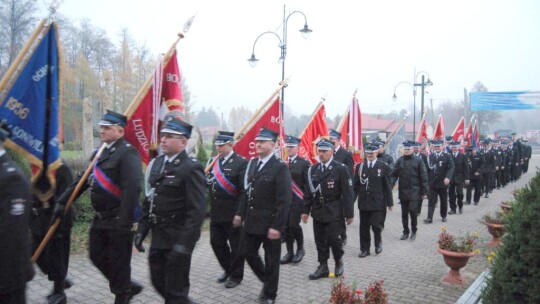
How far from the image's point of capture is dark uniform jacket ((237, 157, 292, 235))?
16.8 ft

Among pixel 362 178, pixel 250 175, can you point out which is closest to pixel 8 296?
pixel 250 175

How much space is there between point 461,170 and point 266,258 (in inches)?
369

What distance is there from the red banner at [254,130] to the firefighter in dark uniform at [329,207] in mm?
1406

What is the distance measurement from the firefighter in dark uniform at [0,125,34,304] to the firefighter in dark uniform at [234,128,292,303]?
8.89 ft

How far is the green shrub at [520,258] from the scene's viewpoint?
324 centimetres

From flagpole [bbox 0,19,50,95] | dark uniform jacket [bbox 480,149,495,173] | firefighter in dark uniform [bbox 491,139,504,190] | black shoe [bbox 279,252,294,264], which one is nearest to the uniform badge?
flagpole [bbox 0,19,50,95]

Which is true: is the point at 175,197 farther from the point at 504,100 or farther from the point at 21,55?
the point at 504,100

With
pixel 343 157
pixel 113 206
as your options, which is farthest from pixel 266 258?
pixel 343 157

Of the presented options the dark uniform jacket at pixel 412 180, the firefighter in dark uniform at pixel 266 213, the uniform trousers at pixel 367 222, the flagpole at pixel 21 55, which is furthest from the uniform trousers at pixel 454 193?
the flagpole at pixel 21 55

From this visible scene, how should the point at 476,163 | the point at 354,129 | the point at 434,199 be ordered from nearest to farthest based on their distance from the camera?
the point at 354,129
the point at 434,199
the point at 476,163

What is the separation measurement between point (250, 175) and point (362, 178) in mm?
3124

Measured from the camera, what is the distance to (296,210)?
7352 mm

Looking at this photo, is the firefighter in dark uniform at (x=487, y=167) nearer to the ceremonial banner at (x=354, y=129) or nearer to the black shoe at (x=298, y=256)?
the ceremonial banner at (x=354, y=129)

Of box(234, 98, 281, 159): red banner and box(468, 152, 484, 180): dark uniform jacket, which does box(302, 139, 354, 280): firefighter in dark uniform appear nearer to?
box(234, 98, 281, 159): red banner
